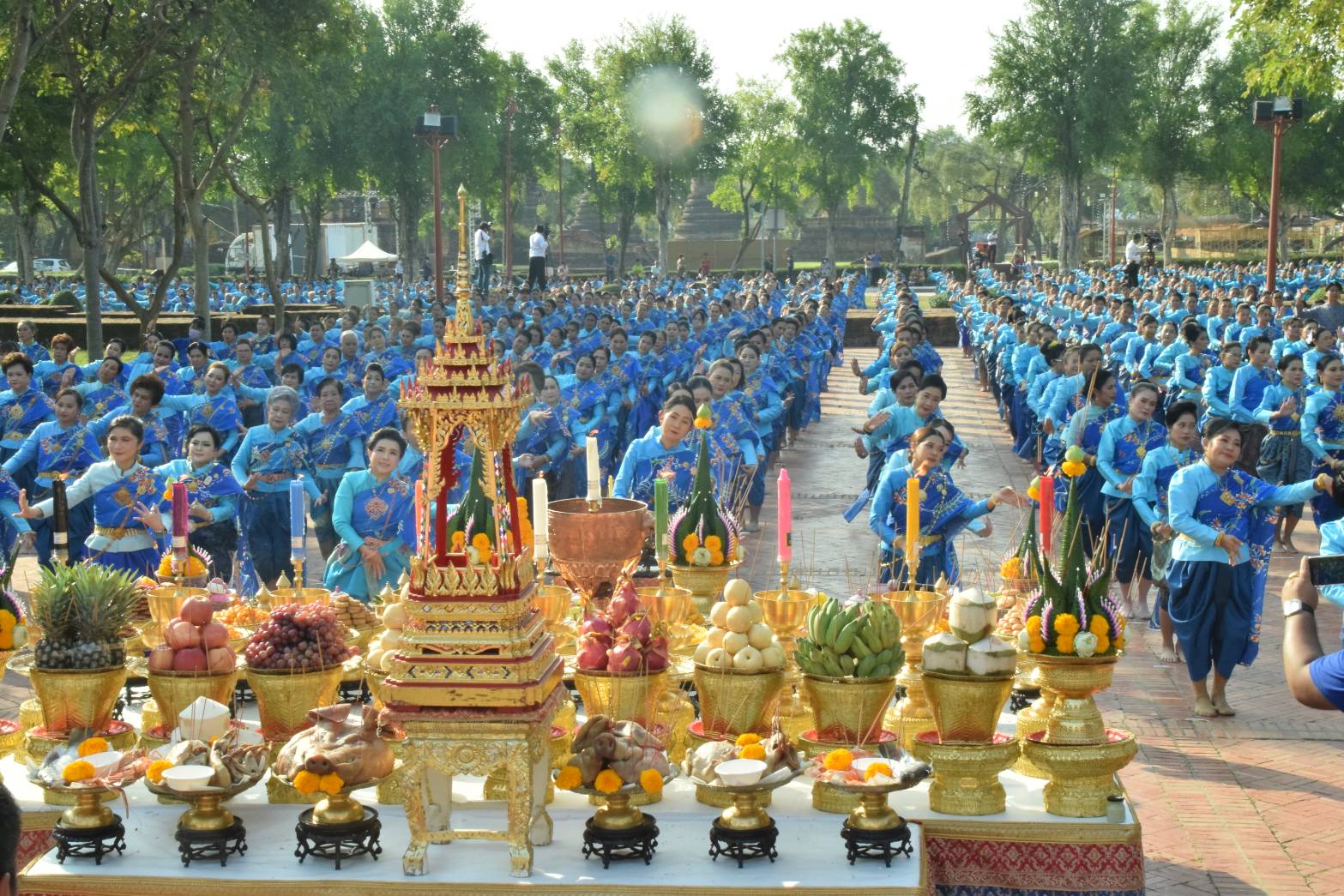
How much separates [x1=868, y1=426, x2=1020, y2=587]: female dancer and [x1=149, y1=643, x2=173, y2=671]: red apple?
436 centimetres

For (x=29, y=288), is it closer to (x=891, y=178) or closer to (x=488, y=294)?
(x=488, y=294)

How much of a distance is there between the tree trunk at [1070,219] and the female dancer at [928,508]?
51.5 m

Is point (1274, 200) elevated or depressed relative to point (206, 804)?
elevated

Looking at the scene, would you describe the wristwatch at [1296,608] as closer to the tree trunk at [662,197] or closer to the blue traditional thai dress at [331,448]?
the blue traditional thai dress at [331,448]

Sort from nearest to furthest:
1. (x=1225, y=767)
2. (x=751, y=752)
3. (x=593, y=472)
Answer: (x=751, y=752) → (x=593, y=472) → (x=1225, y=767)

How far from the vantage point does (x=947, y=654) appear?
5637mm

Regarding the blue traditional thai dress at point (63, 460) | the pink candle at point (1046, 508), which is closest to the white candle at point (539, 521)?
the pink candle at point (1046, 508)

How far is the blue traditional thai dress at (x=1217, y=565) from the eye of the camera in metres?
8.98

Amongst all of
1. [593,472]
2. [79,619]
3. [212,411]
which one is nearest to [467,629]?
[593,472]

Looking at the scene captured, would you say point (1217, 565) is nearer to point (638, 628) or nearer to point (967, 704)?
point (967, 704)

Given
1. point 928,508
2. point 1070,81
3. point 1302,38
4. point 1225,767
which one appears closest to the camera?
point 1225,767

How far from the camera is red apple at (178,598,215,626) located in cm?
608

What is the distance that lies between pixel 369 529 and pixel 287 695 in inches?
138

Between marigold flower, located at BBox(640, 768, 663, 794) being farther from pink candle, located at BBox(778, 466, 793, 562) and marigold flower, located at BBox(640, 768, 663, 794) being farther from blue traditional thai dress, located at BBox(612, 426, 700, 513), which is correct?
blue traditional thai dress, located at BBox(612, 426, 700, 513)
